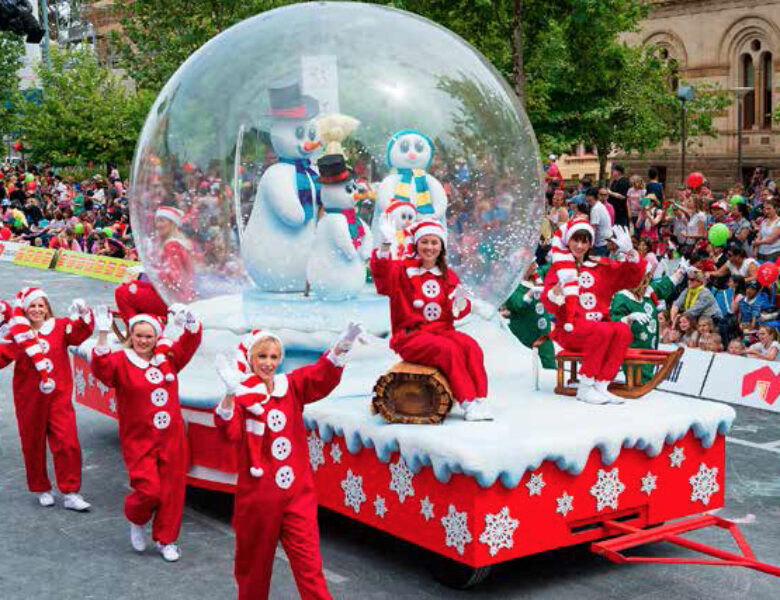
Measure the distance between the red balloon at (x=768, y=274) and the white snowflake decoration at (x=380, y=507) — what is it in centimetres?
622

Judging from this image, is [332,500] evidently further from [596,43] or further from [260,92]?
[596,43]

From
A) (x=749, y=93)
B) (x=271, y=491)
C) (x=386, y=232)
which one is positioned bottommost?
(x=271, y=491)

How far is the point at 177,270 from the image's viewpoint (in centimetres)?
823

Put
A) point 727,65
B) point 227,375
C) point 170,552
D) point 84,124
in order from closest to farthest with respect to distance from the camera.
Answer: point 227,375 → point 170,552 → point 84,124 → point 727,65

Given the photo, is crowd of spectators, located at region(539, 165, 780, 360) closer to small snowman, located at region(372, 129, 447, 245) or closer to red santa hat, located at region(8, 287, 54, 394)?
small snowman, located at region(372, 129, 447, 245)

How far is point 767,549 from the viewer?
263 inches

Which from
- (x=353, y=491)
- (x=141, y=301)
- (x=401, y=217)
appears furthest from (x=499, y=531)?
(x=141, y=301)

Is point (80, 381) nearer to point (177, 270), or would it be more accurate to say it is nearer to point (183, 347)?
point (177, 270)

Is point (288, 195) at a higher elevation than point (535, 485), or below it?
higher

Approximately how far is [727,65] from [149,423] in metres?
27.2

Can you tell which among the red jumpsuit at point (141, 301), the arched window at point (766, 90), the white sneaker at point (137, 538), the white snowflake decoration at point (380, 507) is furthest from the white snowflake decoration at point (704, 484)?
the arched window at point (766, 90)

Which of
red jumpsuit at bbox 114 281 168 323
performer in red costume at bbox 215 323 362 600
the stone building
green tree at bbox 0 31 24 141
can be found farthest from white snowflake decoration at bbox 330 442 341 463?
green tree at bbox 0 31 24 141

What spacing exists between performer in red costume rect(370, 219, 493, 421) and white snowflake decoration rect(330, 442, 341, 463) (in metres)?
0.59

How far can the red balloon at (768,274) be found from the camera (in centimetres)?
1121
